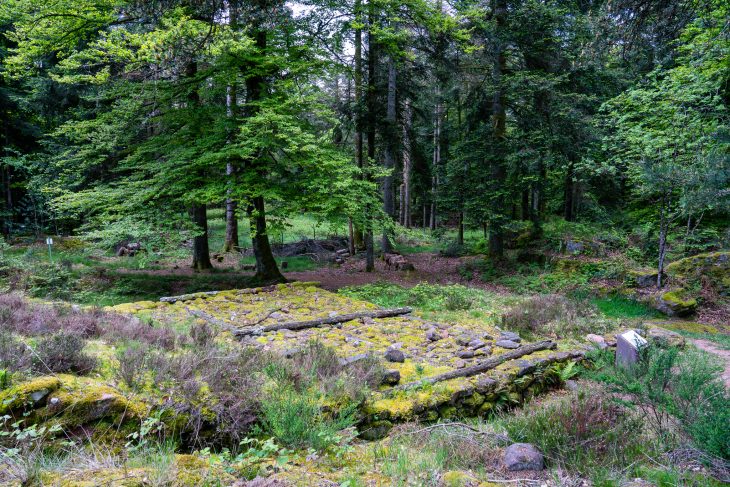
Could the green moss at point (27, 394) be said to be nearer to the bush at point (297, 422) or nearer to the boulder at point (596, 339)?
the bush at point (297, 422)

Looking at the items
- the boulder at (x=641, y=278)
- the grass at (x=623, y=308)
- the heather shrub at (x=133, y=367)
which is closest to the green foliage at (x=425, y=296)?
the grass at (x=623, y=308)

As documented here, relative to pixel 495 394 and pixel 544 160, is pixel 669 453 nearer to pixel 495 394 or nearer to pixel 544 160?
pixel 495 394

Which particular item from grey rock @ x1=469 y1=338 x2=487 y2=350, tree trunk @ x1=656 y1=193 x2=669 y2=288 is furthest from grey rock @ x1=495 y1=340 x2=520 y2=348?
tree trunk @ x1=656 y1=193 x2=669 y2=288

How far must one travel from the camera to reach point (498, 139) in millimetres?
15297

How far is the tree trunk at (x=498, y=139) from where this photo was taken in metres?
14.5

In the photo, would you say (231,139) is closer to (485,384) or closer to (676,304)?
(485,384)

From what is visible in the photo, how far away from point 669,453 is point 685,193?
9328mm

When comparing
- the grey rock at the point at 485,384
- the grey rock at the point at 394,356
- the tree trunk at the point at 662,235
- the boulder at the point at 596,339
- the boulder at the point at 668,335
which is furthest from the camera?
the tree trunk at the point at 662,235

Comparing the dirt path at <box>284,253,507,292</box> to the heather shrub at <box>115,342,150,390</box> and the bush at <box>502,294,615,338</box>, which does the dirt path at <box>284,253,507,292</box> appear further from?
the heather shrub at <box>115,342,150,390</box>

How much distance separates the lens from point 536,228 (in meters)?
16.8

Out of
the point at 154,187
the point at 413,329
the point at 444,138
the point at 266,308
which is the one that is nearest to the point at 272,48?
the point at 154,187

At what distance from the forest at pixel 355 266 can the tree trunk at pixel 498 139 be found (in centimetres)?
13

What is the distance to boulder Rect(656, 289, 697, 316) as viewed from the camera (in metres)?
9.81

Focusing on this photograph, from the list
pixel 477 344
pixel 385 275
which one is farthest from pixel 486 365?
pixel 385 275
